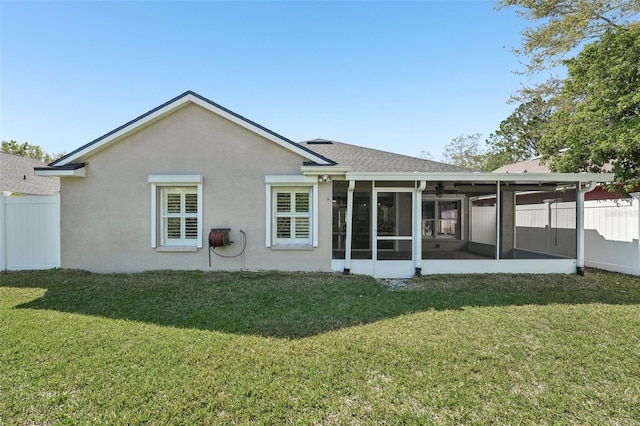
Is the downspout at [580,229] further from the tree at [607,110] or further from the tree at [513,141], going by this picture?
the tree at [513,141]

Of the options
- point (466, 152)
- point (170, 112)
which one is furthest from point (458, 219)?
point (466, 152)

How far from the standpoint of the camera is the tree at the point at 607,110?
989cm

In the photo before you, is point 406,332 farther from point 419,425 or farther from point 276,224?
point 276,224

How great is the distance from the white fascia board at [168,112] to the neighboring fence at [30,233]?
4.79 feet

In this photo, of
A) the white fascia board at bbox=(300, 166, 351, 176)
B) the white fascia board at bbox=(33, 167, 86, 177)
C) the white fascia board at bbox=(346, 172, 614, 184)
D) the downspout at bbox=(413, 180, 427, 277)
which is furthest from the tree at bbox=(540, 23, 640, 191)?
the white fascia board at bbox=(33, 167, 86, 177)

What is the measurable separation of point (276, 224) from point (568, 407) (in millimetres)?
7400

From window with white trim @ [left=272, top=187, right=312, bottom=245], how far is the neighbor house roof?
1655cm

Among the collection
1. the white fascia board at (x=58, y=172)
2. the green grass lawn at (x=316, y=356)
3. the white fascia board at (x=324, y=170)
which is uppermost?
the white fascia board at (x=324, y=170)

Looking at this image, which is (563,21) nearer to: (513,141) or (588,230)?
(588,230)

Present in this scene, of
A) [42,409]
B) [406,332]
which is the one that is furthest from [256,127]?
[42,409]

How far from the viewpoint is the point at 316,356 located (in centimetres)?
417

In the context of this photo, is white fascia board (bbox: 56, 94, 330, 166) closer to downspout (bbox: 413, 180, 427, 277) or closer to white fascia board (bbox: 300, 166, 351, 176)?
white fascia board (bbox: 300, 166, 351, 176)

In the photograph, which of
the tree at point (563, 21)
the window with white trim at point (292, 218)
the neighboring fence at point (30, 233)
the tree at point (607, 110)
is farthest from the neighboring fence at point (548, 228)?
the neighboring fence at point (30, 233)

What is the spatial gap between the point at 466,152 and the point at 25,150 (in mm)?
62308
